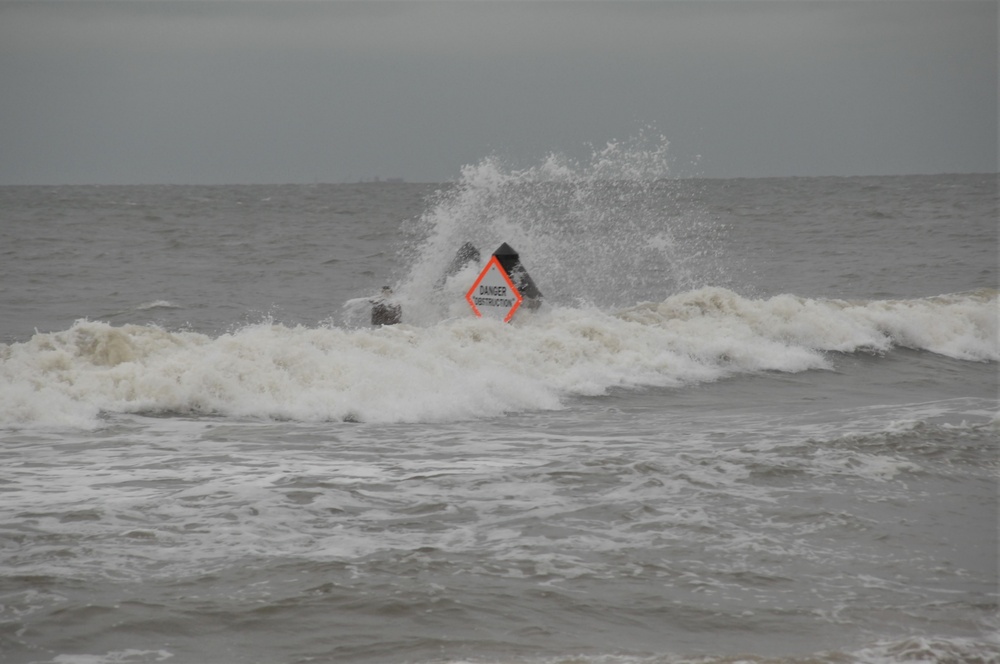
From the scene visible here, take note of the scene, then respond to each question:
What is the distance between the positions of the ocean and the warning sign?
8.8 inches

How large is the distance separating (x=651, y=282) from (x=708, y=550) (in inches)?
628

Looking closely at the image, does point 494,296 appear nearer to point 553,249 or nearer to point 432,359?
point 432,359

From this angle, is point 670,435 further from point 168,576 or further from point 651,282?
point 651,282

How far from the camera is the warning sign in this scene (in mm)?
12758

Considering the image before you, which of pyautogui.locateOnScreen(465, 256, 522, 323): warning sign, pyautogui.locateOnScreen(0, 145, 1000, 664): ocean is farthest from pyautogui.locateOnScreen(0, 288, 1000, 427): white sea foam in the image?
pyautogui.locateOnScreen(465, 256, 522, 323): warning sign

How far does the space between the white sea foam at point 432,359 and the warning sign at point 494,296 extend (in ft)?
0.81

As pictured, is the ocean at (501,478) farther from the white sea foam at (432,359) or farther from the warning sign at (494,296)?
the warning sign at (494,296)

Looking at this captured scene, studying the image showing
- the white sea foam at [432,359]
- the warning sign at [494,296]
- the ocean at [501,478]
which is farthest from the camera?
the warning sign at [494,296]

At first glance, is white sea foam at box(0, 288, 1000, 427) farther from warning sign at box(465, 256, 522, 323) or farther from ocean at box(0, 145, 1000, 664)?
warning sign at box(465, 256, 522, 323)

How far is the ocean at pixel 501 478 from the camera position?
470 cm

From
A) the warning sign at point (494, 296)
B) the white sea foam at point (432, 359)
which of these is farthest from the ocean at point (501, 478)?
A: the warning sign at point (494, 296)

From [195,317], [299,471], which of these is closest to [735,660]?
[299,471]

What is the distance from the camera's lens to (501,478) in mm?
7062

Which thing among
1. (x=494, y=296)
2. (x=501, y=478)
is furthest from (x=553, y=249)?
(x=501, y=478)
